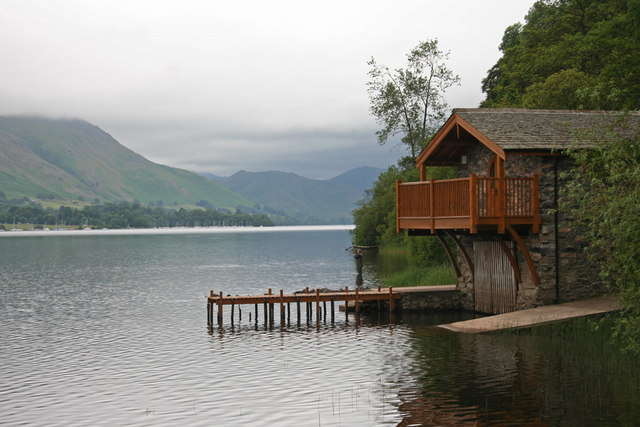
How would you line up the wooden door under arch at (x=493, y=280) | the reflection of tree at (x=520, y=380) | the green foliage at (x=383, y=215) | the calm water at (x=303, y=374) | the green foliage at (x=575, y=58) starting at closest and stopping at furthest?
1. the reflection of tree at (x=520, y=380)
2. the calm water at (x=303, y=374)
3. the wooden door under arch at (x=493, y=280)
4. the green foliage at (x=575, y=58)
5. the green foliage at (x=383, y=215)

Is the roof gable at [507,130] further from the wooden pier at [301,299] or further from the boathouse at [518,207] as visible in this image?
the wooden pier at [301,299]

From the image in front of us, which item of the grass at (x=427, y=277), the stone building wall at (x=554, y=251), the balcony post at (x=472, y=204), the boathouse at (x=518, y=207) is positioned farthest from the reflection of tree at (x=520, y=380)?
the grass at (x=427, y=277)

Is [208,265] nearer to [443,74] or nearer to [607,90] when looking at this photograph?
[443,74]

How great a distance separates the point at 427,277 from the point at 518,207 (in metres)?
13.5

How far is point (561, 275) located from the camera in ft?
88.2

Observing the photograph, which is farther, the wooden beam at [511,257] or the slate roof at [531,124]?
the wooden beam at [511,257]

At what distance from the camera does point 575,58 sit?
53156 millimetres

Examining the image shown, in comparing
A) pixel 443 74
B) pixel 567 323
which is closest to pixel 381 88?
pixel 443 74

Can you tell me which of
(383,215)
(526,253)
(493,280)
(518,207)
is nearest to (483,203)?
(518,207)

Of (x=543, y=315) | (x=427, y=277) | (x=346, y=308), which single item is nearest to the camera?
(x=543, y=315)

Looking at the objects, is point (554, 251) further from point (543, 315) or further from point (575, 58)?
point (575, 58)

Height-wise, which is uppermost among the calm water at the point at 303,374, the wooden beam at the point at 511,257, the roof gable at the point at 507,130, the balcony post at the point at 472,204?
the roof gable at the point at 507,130

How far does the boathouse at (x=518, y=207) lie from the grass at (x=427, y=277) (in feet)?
26.1

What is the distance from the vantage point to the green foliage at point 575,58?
4472 cm
